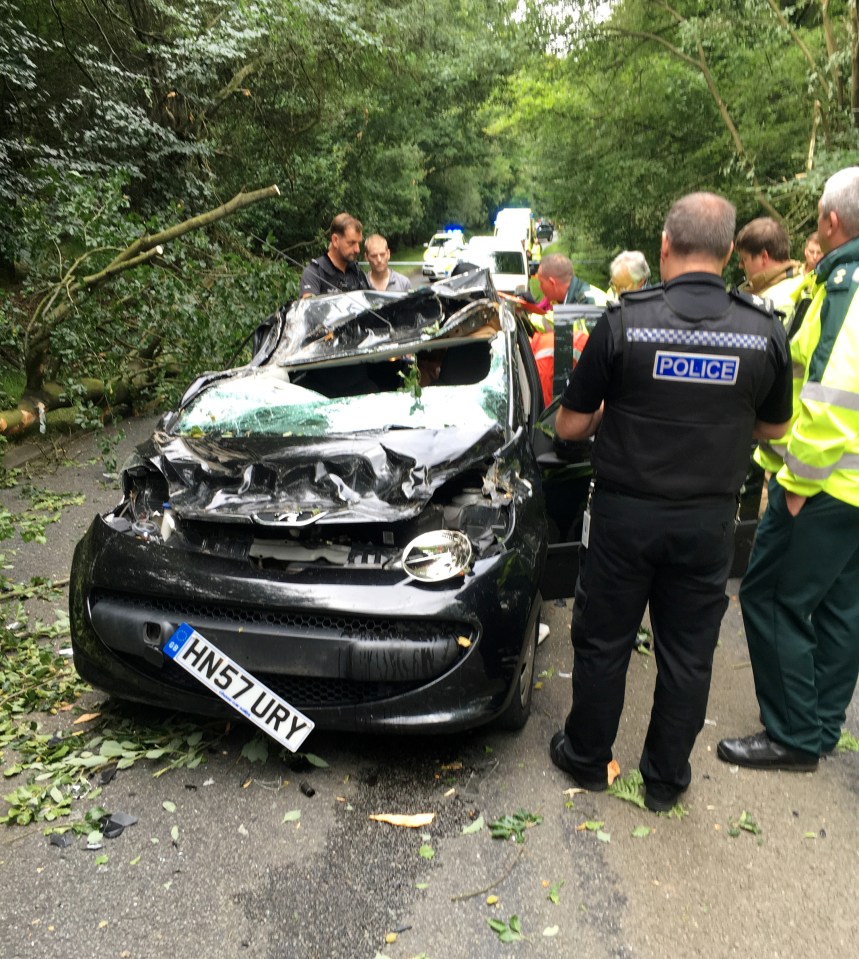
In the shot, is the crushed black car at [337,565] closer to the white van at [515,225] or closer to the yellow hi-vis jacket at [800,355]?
the yellow hi-vis jacket at [800,355]

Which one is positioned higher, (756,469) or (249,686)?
(756,469)

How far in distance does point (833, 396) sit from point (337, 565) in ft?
5.86

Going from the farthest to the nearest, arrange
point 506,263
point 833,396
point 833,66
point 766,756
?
point 506,263
point 833,66
point 766,756
point 833,396

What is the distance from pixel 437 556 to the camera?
296cm

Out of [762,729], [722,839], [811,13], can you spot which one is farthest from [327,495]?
[811,13]

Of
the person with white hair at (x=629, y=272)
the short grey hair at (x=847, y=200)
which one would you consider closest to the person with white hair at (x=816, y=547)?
the short grey hair at (x=847, y=200)

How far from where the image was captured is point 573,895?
8.25 feet

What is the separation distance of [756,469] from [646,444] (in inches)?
74.9

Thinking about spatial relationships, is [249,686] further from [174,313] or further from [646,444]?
[174,313]

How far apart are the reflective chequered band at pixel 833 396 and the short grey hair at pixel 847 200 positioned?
560 millimetres

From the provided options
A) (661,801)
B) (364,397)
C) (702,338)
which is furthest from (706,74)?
(661,801)

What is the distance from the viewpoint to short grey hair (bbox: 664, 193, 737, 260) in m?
2.58

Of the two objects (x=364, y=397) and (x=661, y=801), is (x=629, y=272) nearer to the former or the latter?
(x=364, y=397)

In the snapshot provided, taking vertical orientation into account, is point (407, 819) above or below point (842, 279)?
below
